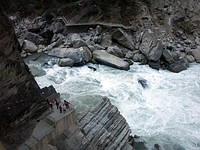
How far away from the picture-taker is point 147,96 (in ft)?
49.7

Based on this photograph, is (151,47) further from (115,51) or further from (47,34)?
(47,34)

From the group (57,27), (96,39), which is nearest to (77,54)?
(96,39)

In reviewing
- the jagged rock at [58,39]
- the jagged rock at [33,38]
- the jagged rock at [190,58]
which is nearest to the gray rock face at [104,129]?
the jagged rock at [58,39]

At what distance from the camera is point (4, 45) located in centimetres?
668

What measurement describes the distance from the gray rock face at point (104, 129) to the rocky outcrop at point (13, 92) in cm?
261

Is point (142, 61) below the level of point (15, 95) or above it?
below

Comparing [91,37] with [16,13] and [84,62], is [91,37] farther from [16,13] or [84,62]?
[16,13]

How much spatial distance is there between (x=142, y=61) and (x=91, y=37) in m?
3.84

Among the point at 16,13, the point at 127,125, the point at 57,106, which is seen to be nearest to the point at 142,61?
the point at 127,125

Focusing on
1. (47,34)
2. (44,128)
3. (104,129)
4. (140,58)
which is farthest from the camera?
(47,34)

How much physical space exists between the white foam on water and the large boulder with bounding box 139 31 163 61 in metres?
0.91

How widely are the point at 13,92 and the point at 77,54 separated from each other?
400 inches

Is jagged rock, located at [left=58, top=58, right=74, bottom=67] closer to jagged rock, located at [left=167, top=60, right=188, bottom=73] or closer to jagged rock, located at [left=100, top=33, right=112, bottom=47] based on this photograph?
jagged rock, located at [left=100, top=33, right=112, bottom=47]

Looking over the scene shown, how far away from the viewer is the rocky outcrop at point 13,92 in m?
6.75
